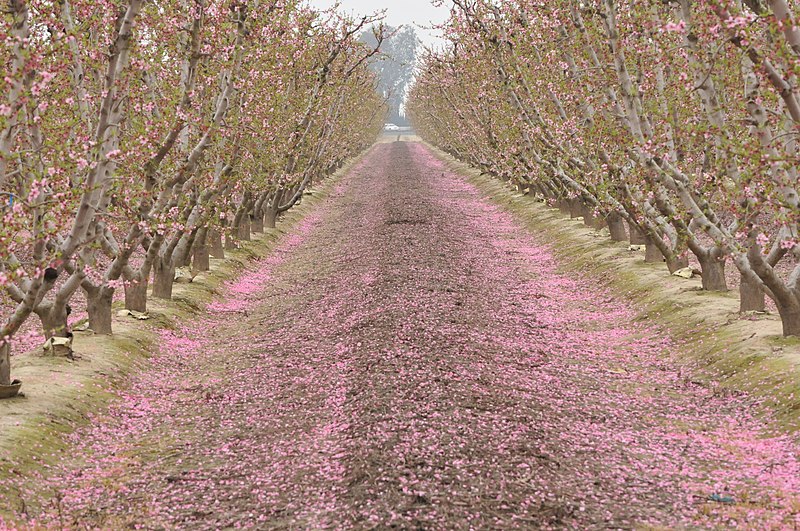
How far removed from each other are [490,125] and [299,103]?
12727mm

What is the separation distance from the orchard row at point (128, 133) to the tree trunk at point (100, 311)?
0.09 feet

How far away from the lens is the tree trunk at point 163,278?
2145 cm

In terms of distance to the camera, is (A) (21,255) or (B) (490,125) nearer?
(A) (21,255)

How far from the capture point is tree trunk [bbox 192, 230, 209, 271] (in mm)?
24859

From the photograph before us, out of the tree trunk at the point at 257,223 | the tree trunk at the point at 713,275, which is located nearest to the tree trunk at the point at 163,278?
the tree trunk at the point at 257,223

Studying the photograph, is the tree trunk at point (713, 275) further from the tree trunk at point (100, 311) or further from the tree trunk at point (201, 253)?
the tree trunk at point (201, 253)

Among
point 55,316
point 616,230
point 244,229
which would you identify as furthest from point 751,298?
point 244,229

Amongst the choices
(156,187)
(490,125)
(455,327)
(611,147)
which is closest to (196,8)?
(156,187)

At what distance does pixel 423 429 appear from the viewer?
11.6 metres

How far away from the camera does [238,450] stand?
11938mm

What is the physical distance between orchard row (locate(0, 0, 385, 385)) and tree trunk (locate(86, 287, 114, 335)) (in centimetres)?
3

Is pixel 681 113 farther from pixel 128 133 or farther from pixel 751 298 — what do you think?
pixel 128 133

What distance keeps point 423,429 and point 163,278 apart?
12.2 meters

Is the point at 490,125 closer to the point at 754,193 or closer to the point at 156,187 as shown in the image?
the point at 156,187
